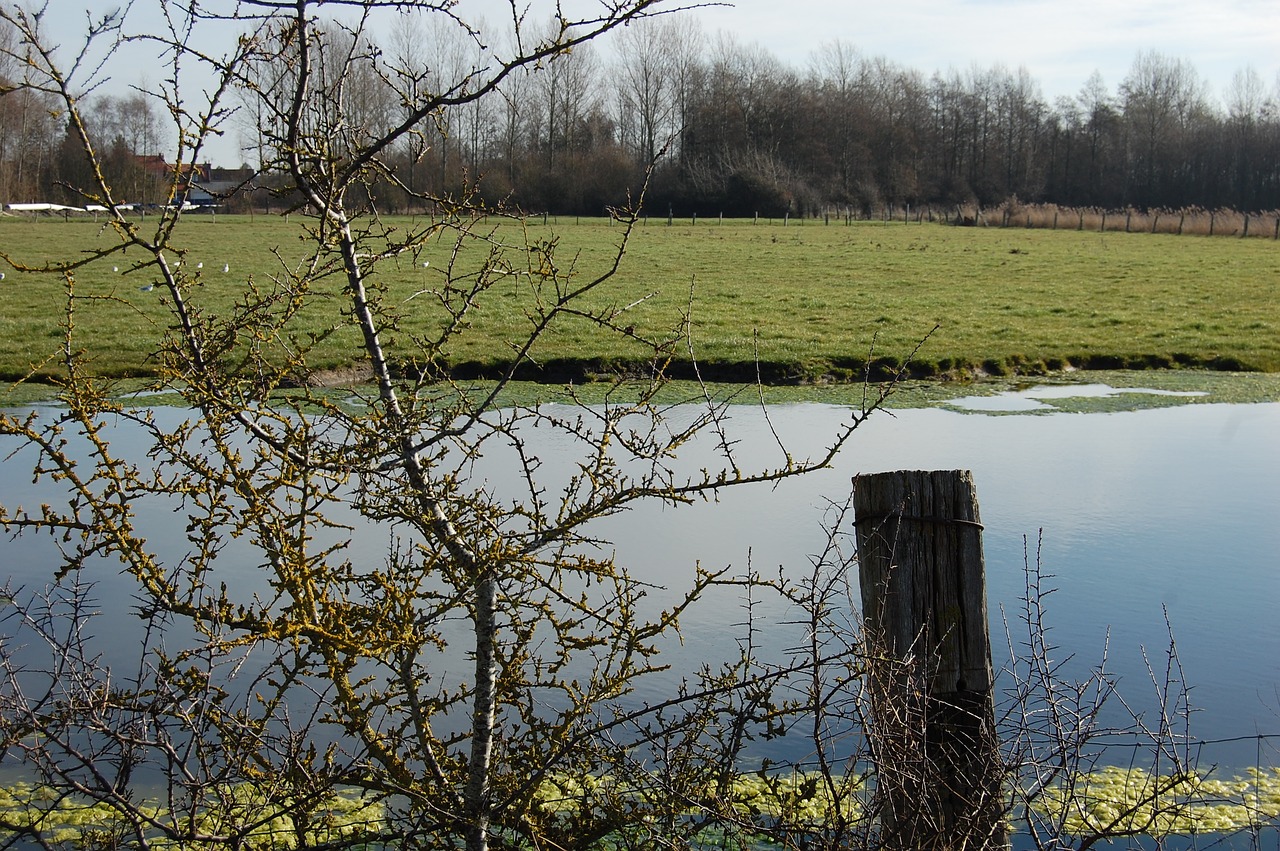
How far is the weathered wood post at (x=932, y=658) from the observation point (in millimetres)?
2984

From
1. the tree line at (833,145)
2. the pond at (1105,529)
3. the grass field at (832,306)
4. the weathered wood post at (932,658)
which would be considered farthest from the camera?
the tree line at (833,145)

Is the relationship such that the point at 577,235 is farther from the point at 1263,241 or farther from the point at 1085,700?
the point at 1085,700

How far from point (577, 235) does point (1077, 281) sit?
60.2 ft

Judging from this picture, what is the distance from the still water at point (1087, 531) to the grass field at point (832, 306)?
1.19m

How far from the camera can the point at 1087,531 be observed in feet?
26.9

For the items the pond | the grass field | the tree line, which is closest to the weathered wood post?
the pond

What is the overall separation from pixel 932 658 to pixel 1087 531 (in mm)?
5708

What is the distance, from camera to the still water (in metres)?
5.96

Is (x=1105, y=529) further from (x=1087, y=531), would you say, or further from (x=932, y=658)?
(x=932, y=658)

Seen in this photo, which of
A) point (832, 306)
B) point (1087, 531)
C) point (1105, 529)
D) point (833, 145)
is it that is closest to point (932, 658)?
point (1087, 531)

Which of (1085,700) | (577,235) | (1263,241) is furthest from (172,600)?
(1263,241)

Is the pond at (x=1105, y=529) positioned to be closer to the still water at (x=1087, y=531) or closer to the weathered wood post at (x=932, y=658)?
the still water at (x=1087, y=531)

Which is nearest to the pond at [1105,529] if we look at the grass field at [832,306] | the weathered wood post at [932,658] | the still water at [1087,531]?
the still water at [1087,531]

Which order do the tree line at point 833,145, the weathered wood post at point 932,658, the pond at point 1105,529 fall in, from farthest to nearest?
the tree line at point 833,145 < the pond at point 1105,529 < the weathered wood post at point 932,658
